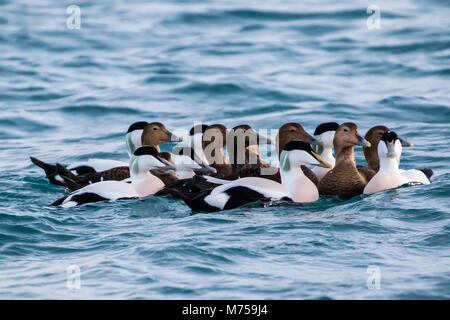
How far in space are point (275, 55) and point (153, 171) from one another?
9.38 m

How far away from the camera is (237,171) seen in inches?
425

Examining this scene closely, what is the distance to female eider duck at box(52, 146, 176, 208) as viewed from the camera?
9.80 meters

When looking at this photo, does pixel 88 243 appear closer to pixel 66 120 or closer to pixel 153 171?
pixel 153 171

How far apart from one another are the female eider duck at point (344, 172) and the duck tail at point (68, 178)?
9.50 feet

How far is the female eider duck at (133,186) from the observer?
980 centimetres

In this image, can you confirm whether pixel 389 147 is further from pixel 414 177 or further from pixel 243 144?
pixel 243 144

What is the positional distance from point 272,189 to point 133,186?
1693 mm

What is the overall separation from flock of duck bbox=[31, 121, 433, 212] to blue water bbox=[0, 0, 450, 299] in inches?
7.7

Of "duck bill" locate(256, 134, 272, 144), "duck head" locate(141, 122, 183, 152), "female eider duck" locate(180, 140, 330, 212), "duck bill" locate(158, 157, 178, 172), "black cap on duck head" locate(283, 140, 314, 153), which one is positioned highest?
"duck head" locate(141, 122, 183, 152)

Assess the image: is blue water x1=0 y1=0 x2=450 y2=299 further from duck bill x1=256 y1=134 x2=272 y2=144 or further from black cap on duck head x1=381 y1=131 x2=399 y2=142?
duck bill x1=256 y1=134 x2=272 y2=144

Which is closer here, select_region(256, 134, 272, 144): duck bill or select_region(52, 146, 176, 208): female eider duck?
select_region(52, 146, 176, 208): female eider duck

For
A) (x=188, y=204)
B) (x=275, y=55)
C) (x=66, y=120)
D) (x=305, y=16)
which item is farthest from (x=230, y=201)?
(x=305, y=16)

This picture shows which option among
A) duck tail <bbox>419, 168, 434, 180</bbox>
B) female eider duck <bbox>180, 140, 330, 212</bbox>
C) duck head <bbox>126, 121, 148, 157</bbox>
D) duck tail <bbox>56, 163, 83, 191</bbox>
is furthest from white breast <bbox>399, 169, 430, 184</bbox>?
duck tail <bbox>56, 163, 83, 191</bbox>

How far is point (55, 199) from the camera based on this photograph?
421 inches
